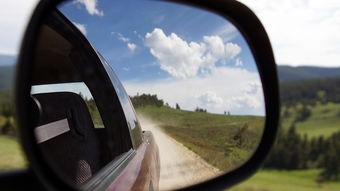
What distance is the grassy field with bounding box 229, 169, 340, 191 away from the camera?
9427 millimetres

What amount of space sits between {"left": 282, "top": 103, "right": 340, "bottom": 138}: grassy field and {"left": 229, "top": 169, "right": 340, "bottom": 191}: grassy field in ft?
3.24

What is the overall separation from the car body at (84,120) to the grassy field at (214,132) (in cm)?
14

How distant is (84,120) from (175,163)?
0.43m

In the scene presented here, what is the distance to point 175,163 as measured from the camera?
96.8 inches

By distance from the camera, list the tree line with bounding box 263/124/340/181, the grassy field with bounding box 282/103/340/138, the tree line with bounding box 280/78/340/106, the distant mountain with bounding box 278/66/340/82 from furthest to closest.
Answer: the tree line with bounding box 263/124/340/181, the grassy field with bounding box 282/103/340/138, the tree line with bounding box 280/78/340/106, the distant mountain with bounding box 278/66/340/82

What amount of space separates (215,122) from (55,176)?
939mm

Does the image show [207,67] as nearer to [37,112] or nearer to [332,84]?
[37,112]

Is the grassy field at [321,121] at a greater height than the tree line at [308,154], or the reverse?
the grassy field at [321,121]

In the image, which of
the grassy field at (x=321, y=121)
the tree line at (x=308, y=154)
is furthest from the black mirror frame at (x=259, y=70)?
the tree line at (x=308, y=154)

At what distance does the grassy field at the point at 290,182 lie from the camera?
30.9 ft

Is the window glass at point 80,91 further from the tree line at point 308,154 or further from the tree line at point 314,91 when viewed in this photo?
the tree line at point 308,154

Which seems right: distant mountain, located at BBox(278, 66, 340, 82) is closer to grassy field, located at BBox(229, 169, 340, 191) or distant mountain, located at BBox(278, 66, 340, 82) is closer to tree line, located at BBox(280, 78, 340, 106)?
tree line, located at BBox(280, 78, 340, 106)

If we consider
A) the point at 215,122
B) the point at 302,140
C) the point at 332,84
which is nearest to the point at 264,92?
the point at 215,122

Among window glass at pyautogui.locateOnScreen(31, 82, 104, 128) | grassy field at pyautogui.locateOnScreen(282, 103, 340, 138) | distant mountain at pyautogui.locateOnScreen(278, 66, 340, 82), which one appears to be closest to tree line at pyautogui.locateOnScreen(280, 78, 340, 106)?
distant mountain at pyautogui.locateOnScreen(278, 66, 340, 82)
